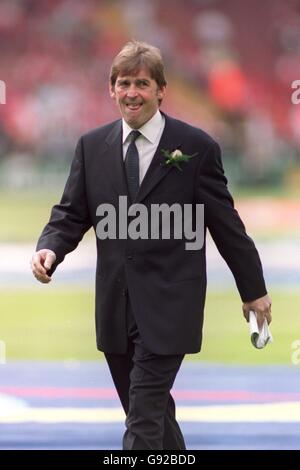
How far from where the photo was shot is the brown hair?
4.01 metres

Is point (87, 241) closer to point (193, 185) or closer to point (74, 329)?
point (74, 329)

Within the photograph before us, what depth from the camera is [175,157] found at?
407 cm

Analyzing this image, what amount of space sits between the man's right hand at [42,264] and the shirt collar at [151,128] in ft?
Result: 1.42

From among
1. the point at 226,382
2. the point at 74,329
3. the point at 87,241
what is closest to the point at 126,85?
the point at 226,382

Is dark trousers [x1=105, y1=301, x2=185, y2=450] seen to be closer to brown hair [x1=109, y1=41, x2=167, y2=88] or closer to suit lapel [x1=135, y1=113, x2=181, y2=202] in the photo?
suit lapel [x1=135, y1=113, x2=181, y2=202]

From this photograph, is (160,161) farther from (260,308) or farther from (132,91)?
(260,308)

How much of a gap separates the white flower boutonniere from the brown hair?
0.69ft

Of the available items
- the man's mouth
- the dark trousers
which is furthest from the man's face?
the dark trousers

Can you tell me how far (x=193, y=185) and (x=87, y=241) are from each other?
24.5ft

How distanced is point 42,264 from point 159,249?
36cm

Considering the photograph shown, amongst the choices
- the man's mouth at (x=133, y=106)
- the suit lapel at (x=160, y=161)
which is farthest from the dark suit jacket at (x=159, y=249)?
the man's mouth at (x=133, y=106)

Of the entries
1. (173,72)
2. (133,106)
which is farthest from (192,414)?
(173,72)

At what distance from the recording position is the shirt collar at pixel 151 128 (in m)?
4.11

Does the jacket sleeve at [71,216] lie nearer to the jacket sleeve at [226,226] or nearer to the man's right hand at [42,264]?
the man's right hand at [42,264]
